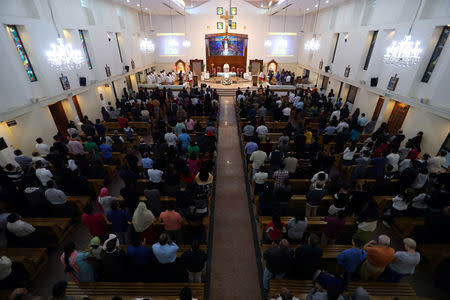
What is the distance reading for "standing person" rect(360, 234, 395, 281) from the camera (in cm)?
344

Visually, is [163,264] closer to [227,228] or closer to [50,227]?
[227,228]

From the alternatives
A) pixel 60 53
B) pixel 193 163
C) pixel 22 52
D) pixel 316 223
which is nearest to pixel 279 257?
pixel 316 223

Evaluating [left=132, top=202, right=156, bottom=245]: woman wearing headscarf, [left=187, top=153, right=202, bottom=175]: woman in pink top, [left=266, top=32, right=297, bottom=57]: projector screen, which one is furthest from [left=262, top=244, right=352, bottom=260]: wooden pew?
[left=266, top=32, right=297, bottom=57]: projector screen

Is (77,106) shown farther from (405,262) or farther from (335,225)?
(405,262)

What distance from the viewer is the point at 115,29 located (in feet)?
49.8

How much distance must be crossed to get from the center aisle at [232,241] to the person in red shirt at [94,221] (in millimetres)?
2379

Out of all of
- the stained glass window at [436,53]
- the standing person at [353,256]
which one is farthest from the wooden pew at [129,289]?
the stained glass window at [436,53]

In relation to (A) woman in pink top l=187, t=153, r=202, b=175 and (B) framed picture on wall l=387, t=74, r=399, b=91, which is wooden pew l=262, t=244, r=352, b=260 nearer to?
(A) woman in pink top l=187, t=153, r=202, b=175

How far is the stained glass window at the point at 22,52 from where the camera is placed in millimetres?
8102

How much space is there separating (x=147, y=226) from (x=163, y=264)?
2.62ft

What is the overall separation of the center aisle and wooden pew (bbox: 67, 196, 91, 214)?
3.42 m

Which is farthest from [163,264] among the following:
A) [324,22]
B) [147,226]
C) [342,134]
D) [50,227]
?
[324,22]

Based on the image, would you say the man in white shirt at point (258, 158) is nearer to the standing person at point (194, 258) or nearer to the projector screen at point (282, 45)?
the standing person at point (194, 258)

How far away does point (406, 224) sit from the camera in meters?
5.04
